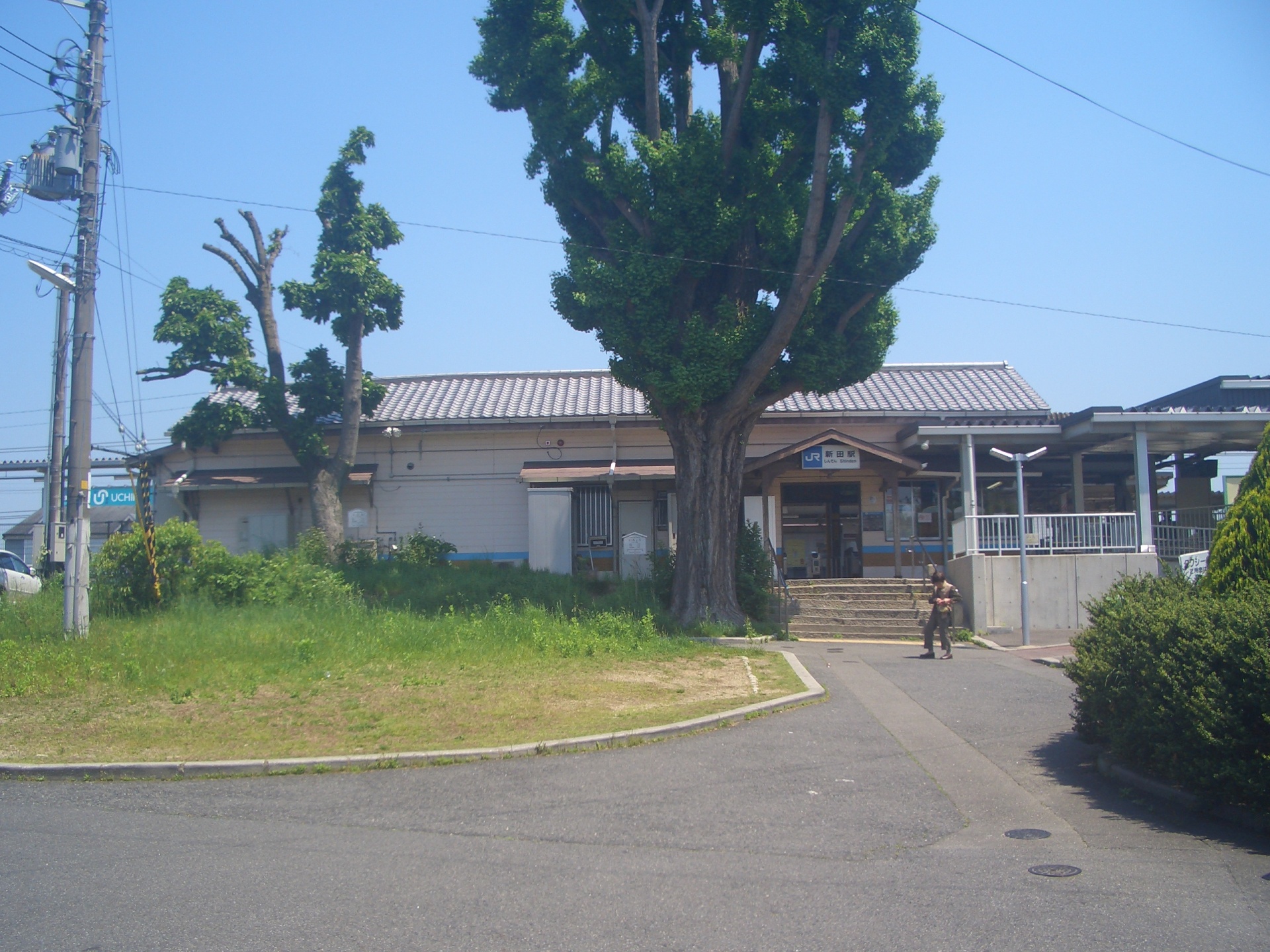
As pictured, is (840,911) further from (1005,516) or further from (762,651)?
(1005,516)

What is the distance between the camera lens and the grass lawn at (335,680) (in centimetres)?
959

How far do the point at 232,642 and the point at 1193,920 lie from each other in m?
11.5

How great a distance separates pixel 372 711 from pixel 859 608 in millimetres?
12719

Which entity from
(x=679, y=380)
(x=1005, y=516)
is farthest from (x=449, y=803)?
(x=1005, y=516)

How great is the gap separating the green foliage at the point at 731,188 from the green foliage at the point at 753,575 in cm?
339

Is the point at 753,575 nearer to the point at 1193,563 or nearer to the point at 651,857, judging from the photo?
the point at 1193,563

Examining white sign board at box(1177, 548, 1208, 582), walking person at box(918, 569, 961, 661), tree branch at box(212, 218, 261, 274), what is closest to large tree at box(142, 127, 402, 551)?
tree branch at box(212, 218, 261, 274)

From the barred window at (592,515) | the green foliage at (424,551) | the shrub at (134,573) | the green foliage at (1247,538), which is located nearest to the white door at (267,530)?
the green foliage at (424,551)

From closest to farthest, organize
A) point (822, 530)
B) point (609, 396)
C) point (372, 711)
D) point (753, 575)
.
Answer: point (372, 711) < point (753, 575) < point (822, 530) < point (609, 396)

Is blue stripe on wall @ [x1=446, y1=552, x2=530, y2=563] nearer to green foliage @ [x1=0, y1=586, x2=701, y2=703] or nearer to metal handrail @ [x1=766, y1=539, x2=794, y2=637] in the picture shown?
metal handrail @ [x1=766, y1=539, x2=794, y2=637]

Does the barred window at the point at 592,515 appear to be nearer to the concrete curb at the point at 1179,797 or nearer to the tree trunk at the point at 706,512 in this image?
the tree trunk at the point at 706,512

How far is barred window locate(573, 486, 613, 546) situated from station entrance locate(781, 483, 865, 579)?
4487mm

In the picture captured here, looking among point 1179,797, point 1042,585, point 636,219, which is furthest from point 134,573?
point 1042,585

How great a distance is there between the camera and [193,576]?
54.2ft
